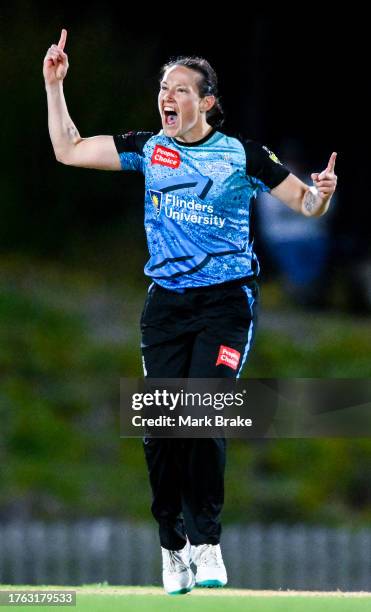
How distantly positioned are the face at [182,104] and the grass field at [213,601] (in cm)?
206

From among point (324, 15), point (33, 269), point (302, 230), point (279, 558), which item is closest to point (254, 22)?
point (324, 15)

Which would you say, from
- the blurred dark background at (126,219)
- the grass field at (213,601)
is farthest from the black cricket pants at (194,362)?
the blurred dark background at (126,219)

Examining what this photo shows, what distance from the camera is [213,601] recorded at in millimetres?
6496

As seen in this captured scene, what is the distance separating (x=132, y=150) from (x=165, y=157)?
0.62 feet

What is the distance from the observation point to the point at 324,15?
1468 cm

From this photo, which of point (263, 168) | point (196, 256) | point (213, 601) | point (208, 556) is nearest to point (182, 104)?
point (263, 168)

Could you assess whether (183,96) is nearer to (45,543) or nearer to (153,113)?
(45,543)

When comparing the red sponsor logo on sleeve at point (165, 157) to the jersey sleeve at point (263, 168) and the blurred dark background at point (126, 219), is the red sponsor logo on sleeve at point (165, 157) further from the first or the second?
the blurred dark background at point (126, 219)

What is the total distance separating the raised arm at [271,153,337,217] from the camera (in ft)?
19.6

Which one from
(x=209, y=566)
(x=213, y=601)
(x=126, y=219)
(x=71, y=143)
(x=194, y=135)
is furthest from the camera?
(x=126, y=219)

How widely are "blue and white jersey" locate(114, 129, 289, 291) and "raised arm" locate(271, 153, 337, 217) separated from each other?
2.0 inches

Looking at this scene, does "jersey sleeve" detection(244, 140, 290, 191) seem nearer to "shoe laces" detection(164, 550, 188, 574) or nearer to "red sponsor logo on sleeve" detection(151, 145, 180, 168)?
"red sponsor logo on sleeve" detection(151, 145, 180, 168)

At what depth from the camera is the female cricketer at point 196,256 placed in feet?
20.1

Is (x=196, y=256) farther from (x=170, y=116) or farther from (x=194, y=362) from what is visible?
(x=170, y=116)
